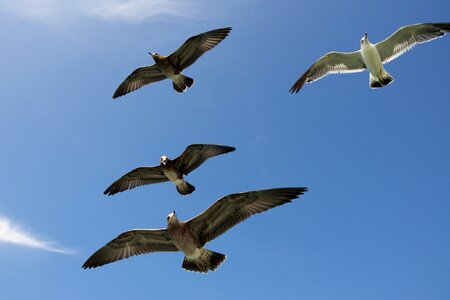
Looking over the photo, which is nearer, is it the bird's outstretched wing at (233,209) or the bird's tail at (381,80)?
the bird's outstretched wing at (233,209)

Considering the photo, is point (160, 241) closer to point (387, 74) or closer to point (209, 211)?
point (209, 211)

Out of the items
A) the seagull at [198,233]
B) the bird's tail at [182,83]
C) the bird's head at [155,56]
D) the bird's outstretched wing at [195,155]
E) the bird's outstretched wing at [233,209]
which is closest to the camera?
the bird's outstretched wing at [233,209]

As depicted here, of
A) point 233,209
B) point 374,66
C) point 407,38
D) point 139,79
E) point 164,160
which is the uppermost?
point 139,79

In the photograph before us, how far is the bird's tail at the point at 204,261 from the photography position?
1175 cm

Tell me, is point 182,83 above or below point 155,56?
below

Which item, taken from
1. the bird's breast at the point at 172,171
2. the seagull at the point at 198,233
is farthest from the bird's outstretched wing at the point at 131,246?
the bird's breast at the point at 172,171

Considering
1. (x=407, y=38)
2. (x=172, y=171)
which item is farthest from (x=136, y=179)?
(x=407, y=38)

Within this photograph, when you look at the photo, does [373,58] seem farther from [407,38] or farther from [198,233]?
[198,233]

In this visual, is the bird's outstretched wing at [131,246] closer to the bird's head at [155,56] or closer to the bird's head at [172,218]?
the bird's head at [172,218]

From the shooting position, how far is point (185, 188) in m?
14.9

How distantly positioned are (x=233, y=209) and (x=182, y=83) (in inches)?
266

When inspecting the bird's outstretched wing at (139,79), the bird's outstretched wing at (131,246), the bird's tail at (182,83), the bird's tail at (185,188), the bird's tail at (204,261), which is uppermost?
the bird's outstretched wing at (139,79)

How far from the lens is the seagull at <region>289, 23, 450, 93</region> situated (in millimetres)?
16391

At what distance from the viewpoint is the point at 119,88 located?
18.8 meters
